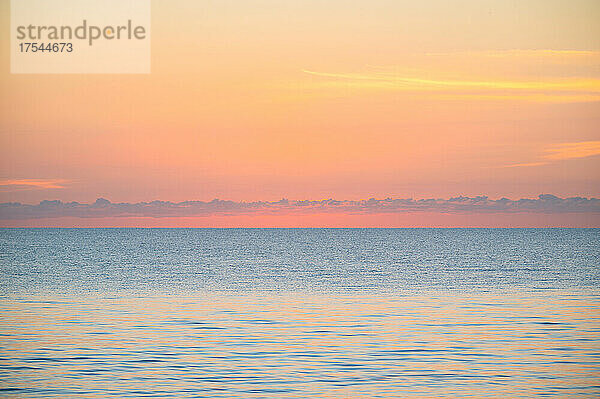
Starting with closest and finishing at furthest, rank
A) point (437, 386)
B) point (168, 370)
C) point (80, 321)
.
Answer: point (437, 386) → point (168, 370) → point (80, 321)

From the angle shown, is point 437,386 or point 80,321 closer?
→ point 437,386

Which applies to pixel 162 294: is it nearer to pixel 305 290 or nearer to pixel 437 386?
pixel 305 290

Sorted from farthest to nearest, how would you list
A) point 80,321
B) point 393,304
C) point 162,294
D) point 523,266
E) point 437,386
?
1. point 523,266
2. point 162,294
3. point 393,304
4. point 80,321
5. point 437,386

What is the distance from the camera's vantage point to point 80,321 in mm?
28266

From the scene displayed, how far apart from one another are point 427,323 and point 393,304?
6143mm

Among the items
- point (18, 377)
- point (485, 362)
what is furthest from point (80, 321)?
point (485, 362)

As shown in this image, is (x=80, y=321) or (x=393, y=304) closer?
(x=80, y=321)

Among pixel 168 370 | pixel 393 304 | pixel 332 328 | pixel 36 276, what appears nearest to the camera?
pixel 168 370

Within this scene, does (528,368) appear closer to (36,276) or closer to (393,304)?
(393,304)

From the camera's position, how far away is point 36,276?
2023 inches

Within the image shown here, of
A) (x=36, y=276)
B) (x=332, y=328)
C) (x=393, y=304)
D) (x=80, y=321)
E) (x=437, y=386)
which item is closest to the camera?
(x=437, y=386)

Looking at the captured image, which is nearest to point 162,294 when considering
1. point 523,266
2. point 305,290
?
point 305,290

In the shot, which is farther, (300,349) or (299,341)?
(299,341)

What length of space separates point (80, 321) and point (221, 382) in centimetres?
1079
